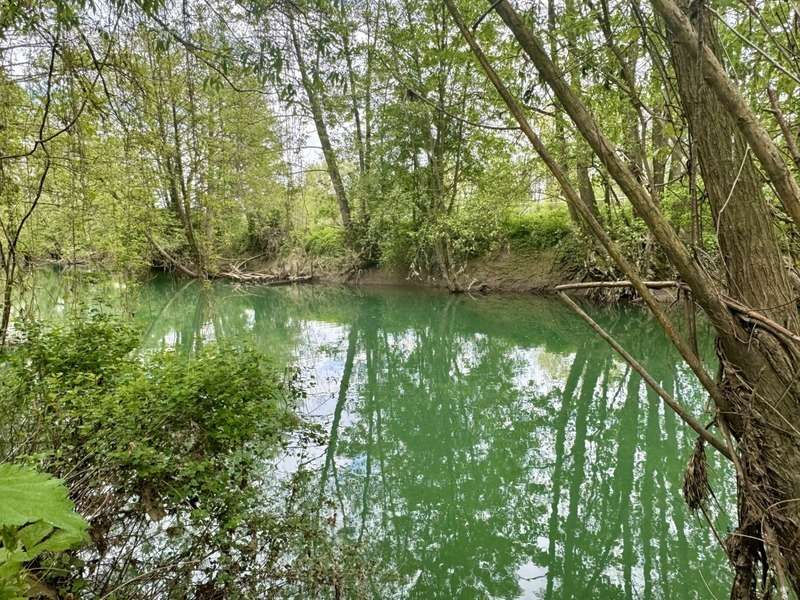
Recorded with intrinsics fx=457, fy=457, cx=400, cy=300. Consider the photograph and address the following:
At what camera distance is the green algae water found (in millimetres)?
2479

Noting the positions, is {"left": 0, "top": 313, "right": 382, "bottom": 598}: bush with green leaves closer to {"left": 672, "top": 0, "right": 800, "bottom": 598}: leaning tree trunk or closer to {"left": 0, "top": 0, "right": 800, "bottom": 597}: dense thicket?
{"left": 0, "top": 0, "right": 800, "bottom": 597}: dense thicket

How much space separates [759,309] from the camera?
1.22 m

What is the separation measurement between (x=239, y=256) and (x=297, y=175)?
20.1 ft

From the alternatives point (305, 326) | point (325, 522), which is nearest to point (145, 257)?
point (305, 326)

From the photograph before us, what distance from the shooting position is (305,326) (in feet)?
31.9

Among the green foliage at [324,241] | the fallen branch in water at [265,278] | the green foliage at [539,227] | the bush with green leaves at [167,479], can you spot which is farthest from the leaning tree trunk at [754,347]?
the fallen branch in water at [265,278]

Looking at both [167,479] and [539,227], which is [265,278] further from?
[167,479]

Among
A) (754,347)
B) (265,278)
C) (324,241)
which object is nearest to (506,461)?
(754,347)

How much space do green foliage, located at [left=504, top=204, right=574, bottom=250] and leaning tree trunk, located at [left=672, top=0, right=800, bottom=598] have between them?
11884 millimetres

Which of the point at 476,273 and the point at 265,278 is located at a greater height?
the point at 476,273

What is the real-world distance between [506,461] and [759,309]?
9.43 feet

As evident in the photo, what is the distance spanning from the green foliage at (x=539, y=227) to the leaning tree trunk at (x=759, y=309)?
39.0 ft

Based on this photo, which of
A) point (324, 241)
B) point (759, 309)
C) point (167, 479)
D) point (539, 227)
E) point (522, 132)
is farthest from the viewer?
point (324, 241)

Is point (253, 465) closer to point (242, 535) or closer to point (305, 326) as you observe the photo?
point (242, 535)
